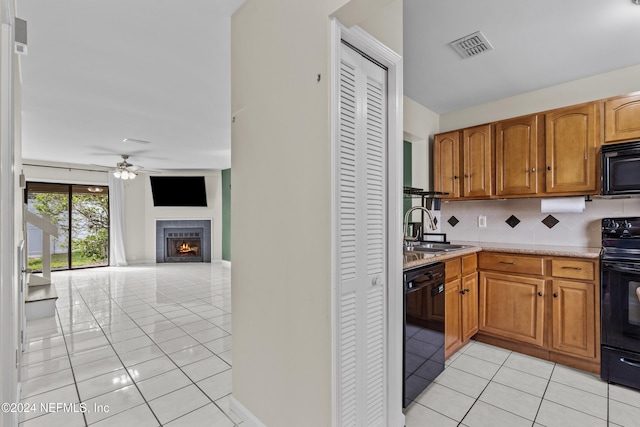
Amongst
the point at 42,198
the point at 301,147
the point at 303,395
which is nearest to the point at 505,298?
the point at 303,395

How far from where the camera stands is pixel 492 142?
10.3 feet

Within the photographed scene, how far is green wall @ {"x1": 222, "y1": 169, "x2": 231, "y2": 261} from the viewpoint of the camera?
7.80 meters

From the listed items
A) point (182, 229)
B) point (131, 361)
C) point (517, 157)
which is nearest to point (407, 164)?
point (517, 157)

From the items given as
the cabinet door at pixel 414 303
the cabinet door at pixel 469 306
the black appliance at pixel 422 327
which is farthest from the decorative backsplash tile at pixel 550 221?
the cabinet door at pixel 414 303

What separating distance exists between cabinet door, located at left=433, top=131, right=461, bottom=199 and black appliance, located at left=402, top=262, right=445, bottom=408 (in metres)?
1.48

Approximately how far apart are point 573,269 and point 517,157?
1.13 meters

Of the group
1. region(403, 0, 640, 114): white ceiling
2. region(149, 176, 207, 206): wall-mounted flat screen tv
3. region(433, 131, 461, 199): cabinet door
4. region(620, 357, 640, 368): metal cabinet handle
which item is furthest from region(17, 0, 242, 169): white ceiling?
region(620, 357, 640, 368): metal cabinet handle

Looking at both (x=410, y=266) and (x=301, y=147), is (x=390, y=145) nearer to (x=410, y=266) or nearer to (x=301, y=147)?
(x=301, y=147)

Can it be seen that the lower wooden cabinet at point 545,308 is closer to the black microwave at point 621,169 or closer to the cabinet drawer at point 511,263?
the cabinet drawer at point 511,263

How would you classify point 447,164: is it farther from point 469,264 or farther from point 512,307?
point 512,307

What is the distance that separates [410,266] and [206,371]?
70.2 inches

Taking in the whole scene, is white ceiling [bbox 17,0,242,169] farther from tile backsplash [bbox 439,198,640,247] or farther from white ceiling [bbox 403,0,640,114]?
tile backsplash [bbox 439,198,640,247]

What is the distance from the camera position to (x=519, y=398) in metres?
2.02

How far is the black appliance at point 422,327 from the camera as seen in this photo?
1.84m
